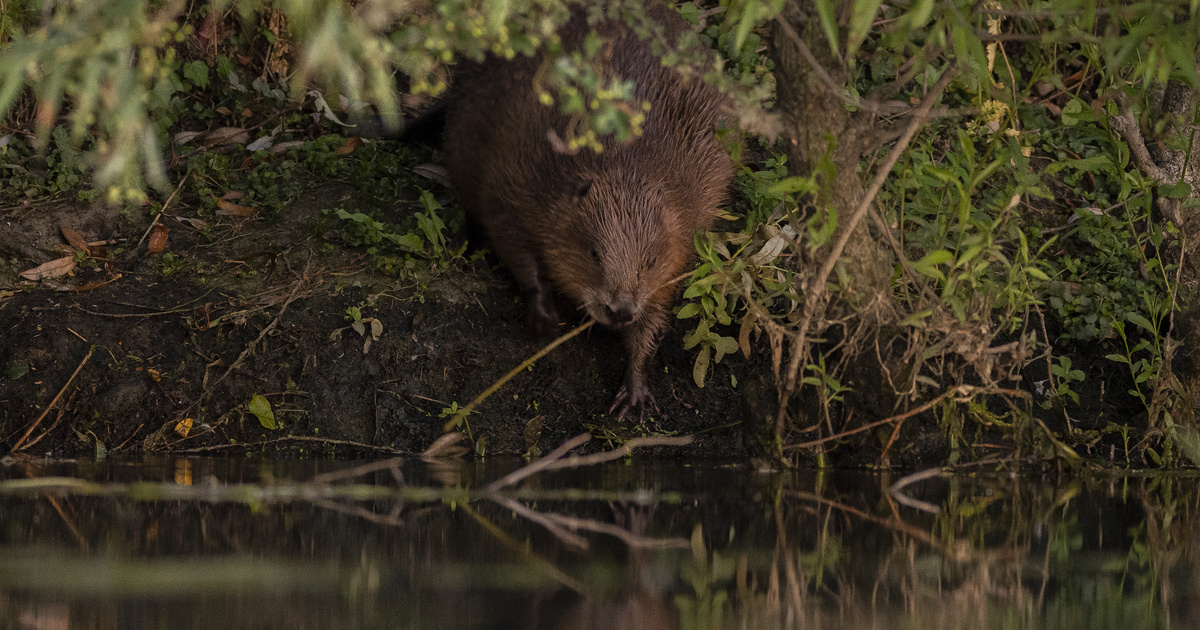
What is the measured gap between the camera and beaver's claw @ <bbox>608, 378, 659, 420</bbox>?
4.38 metres

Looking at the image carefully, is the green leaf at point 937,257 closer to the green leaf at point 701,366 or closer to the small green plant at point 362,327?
the green leaf at point 701,366

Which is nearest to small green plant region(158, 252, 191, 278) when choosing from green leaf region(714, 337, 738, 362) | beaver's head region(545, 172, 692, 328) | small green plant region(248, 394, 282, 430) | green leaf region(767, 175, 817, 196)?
Result: small green plant region(248, 394, 282, 430)

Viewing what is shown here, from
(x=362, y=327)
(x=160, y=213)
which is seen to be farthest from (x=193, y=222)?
(x=362, y=327)

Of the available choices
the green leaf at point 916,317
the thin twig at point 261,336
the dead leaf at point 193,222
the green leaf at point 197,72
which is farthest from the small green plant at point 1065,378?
the green leaf at point 197,72

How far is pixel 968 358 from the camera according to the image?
3336 mm

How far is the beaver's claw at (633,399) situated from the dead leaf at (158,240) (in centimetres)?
187

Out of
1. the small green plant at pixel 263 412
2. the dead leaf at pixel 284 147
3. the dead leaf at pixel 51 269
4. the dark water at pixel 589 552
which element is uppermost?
the dead leaf at pixel 284 147

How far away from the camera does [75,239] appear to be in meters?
4.62

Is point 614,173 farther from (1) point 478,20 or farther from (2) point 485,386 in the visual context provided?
(1) point 478,20

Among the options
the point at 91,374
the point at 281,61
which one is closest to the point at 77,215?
the point at 91,374

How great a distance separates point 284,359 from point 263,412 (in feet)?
0.75

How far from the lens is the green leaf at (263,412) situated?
13.6 ft

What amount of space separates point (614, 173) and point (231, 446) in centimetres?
163

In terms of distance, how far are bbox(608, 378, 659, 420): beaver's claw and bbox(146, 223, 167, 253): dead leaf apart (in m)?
1.87
